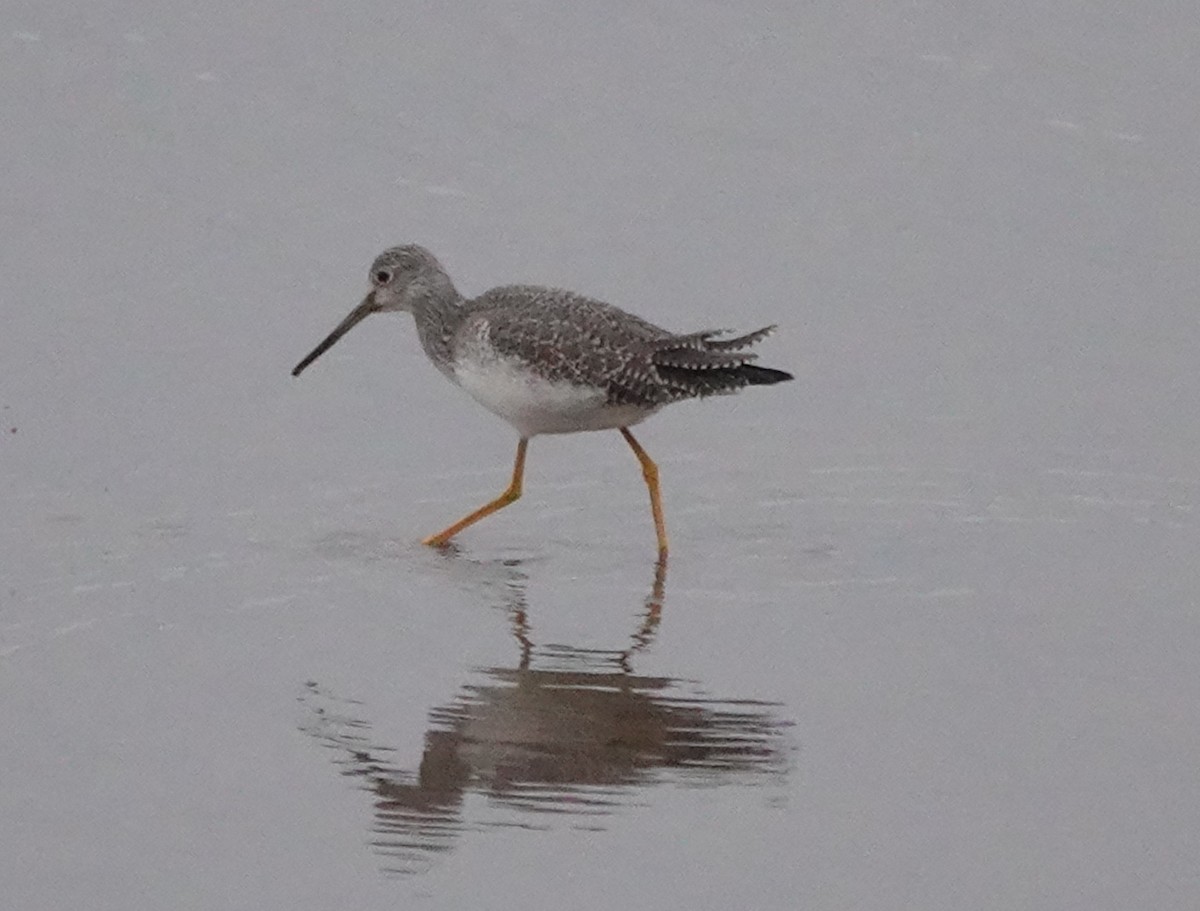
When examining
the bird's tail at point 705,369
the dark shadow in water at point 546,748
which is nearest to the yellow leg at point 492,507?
the bird's tail at point 705,369

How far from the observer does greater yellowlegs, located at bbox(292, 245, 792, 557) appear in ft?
31.3

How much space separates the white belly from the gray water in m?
0.41

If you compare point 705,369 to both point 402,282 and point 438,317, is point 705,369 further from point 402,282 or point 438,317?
point 402,282

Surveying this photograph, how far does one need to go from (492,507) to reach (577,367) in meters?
0.64

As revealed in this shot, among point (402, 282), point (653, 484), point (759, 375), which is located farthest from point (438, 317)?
point (759, 375)

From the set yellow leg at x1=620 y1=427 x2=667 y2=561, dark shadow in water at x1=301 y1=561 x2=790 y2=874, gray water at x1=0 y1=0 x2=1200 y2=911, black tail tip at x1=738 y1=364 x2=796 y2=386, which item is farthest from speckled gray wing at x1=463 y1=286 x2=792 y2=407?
dark shadow in water at x1=301 y1=561 x2=790 y2=874

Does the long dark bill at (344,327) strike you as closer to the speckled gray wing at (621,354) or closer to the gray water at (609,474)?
the gray water at (609,474)

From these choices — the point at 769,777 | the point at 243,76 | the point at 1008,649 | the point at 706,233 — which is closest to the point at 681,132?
the point at 706,233

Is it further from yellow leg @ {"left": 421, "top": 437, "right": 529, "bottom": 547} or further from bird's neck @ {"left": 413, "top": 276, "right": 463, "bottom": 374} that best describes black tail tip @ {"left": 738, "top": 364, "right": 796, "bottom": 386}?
bird's neck @ {"left": 413, "top": 276, "right": 463, "bottom": 374}

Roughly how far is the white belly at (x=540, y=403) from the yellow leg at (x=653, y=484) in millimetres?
94

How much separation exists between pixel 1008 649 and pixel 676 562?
4.69ft

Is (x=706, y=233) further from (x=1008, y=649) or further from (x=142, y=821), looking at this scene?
(x=142, y=821)

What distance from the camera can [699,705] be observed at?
25.8 feet

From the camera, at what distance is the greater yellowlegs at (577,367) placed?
955 centimetres
